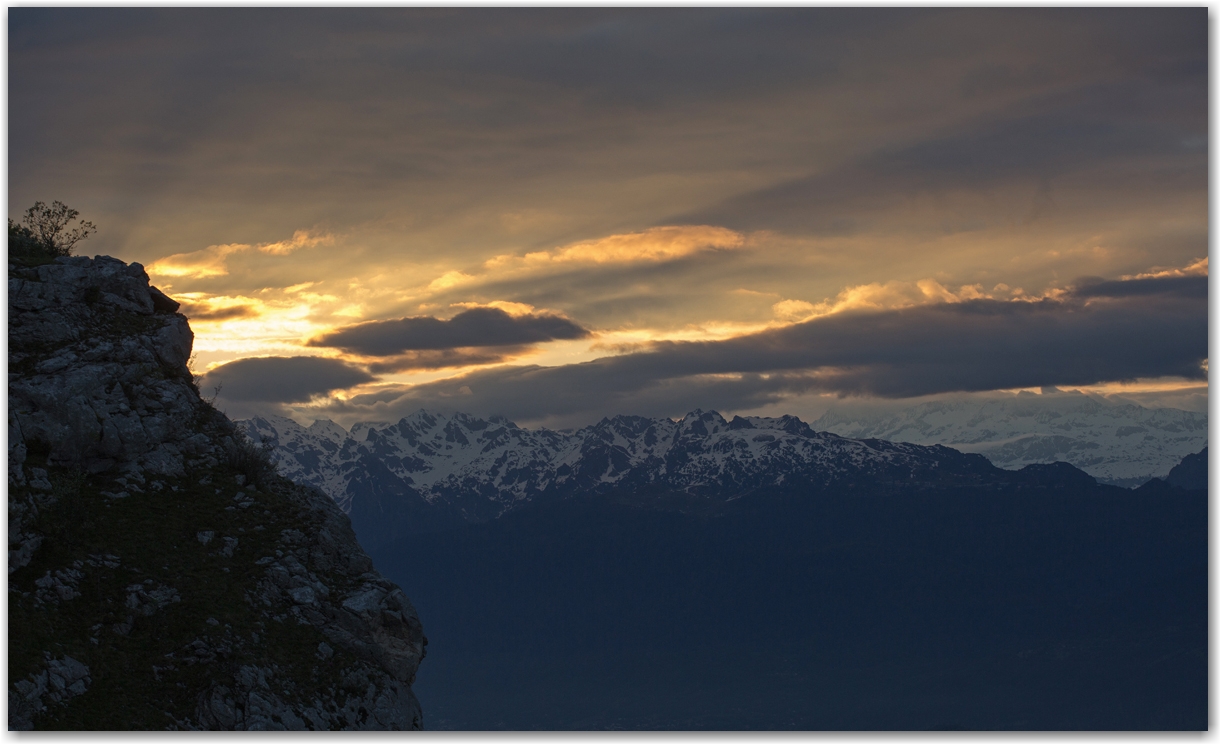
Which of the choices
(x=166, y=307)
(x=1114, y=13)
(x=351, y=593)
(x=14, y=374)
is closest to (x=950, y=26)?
(x=1114, y=13)

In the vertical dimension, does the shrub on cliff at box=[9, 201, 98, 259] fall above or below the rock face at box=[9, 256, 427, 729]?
above

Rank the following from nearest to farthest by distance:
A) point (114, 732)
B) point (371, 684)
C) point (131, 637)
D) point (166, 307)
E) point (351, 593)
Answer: point (114, 732)
point (131, 637)
point (371, 684)
point (351, 593)
point (166, 307)

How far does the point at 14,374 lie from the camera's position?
1281 inches

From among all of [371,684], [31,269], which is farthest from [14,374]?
[371,684]

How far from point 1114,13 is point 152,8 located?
111 ft

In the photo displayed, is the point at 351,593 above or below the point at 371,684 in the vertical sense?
above

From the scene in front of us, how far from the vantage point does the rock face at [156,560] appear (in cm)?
2655

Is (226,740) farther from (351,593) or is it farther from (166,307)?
(166,307)

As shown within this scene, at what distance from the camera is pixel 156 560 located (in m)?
29.8

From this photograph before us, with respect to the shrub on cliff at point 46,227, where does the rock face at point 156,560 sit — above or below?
below

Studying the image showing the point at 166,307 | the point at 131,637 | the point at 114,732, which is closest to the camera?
the point at 114,732

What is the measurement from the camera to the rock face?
1045 inches

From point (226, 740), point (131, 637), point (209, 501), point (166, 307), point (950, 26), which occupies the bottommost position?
point (226, 740)

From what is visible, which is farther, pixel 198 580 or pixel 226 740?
pixel 198 580
